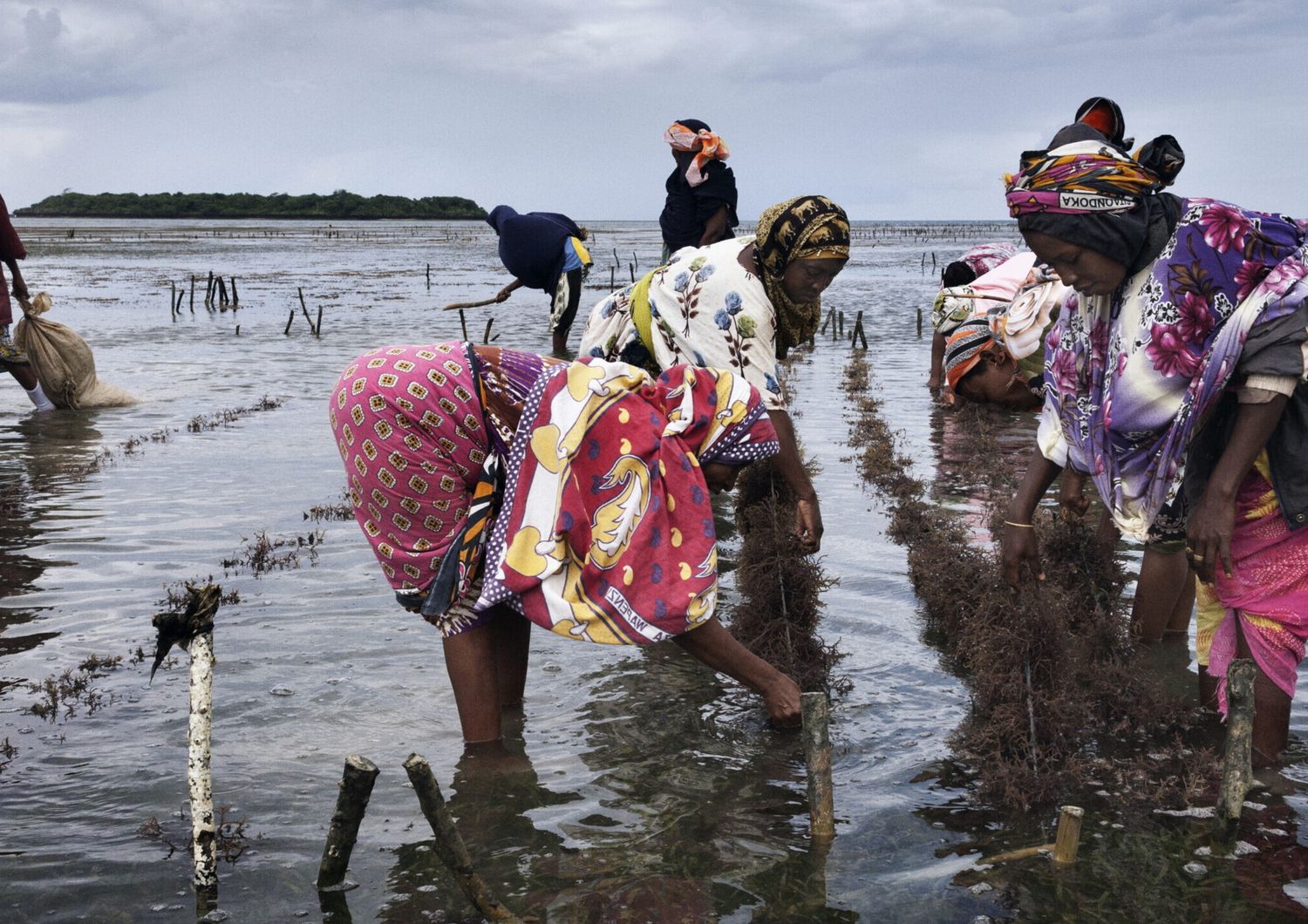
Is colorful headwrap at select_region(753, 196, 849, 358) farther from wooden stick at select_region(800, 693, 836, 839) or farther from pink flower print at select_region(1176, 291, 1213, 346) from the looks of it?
wooden stick at select_region(800, 693, 836, 839)

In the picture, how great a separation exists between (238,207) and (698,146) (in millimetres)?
116701

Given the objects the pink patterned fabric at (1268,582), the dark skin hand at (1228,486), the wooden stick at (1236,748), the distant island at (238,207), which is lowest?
the wooden stick at (1236,748)

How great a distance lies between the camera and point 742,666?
11.5ft

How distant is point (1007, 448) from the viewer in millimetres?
9031

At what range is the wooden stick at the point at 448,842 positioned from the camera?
262 cm

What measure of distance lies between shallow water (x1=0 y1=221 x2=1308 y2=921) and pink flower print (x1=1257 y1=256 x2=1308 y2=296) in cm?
151

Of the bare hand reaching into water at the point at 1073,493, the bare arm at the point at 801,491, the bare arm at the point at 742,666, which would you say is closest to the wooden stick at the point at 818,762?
the bare arm at the point at 742,666

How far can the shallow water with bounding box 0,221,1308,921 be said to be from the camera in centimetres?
310

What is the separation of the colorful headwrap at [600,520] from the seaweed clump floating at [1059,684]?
1.14 meters

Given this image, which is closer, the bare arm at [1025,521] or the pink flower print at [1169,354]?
the pink flower print at [1169,354]

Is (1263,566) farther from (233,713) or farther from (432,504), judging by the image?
(233,713)

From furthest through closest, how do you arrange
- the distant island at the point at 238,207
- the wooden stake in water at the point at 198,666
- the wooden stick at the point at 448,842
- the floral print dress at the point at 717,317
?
the distant island at the point at 238,207 → the floral print dress at the point at 717,317 → the wooden stake in water at the point at 198,666 → the wooden stick at the point at 448,842

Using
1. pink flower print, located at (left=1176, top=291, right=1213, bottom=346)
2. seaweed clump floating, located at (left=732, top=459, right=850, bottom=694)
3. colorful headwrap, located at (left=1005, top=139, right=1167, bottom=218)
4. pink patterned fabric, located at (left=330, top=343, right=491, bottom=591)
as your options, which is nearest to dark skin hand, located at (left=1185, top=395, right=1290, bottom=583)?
pink flower print, located at (left=1176, top=291, right=1213, bottom=346)

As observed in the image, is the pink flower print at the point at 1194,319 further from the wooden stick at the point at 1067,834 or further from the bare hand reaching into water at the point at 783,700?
the bare hand reaching into water at the point at 783,700
